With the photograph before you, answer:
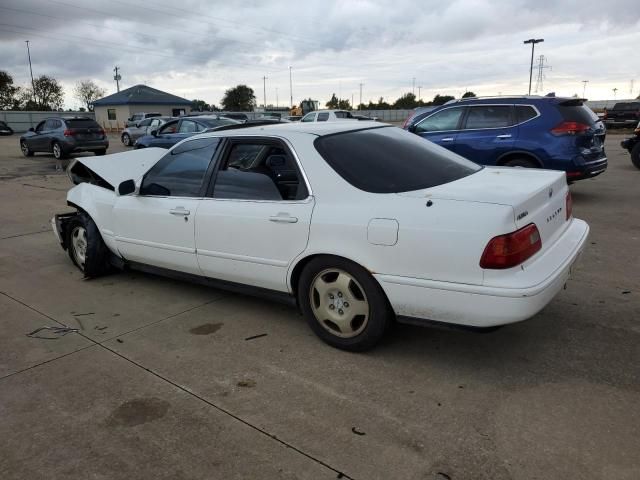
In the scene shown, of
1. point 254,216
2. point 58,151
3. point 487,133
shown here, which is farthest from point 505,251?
point 58,151

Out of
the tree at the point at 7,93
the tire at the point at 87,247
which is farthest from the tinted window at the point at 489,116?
the tree at the point at 7,93

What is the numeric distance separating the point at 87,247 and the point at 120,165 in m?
0.88

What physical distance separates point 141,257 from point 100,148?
16.9 m

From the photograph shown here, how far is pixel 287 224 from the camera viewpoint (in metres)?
3.57

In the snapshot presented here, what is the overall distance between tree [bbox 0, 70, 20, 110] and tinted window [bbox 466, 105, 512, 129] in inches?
2854

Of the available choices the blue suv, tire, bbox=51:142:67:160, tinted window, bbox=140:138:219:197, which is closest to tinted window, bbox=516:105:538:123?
the blue suv

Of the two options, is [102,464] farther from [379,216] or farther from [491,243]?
[491,243]

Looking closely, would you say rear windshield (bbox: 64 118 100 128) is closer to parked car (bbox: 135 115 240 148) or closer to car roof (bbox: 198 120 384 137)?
parked car (bbox: 135 115 240 148)

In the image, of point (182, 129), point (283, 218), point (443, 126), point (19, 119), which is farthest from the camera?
point (19, 119)

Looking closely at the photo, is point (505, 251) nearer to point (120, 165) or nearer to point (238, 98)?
point (120, 165)

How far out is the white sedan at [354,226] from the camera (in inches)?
114

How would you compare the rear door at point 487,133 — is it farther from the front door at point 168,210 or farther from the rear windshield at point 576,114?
→ the front door at point 168,210

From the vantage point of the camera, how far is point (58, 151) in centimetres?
1944

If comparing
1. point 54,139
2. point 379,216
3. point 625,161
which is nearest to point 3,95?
point 54,139
